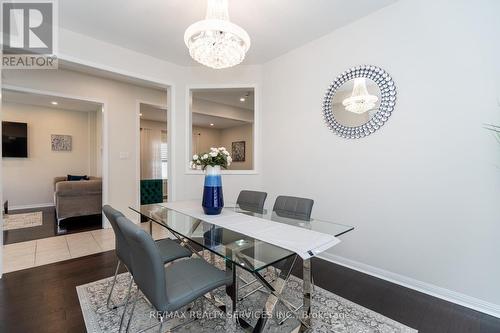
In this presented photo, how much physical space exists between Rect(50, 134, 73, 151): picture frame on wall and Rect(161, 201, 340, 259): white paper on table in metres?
5.99

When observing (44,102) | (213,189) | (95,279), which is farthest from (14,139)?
(213,189)

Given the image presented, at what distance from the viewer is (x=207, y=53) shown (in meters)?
1.86

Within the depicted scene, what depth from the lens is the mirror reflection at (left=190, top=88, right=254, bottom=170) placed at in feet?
16.8

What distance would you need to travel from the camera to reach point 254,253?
1359 mm

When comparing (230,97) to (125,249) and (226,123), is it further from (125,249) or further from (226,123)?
(125,249)

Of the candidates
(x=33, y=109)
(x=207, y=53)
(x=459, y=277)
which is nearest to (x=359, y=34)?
(x=207, y=53)

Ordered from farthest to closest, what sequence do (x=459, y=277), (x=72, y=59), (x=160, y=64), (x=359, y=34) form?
1. (x=160, y=64)
2. (x=72, y=59)
3. (x=359, y=34)
4. (x=459, y=277)

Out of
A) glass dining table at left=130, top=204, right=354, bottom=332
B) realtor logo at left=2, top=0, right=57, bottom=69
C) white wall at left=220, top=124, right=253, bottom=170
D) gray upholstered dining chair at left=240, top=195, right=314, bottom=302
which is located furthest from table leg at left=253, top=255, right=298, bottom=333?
white wall at left=220, top=124, right=253, bottom=170

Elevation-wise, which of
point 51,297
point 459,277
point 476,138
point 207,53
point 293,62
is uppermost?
point 293,62

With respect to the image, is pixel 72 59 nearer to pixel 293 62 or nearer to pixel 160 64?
pixel 160 64

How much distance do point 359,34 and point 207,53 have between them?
1720 mm

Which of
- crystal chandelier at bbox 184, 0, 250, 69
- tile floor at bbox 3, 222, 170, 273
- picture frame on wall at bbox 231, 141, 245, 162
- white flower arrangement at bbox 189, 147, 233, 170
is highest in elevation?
crystal chandelier at bbox 184, 0, 250, 69

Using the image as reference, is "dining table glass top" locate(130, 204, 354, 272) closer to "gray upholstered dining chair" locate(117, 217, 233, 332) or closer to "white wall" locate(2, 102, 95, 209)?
"gray upholstered dining chair" locate(117, 217, 233, 332)

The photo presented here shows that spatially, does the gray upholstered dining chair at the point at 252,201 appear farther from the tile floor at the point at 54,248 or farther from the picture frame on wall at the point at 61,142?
the picture frame on wall at the point at 61,142
